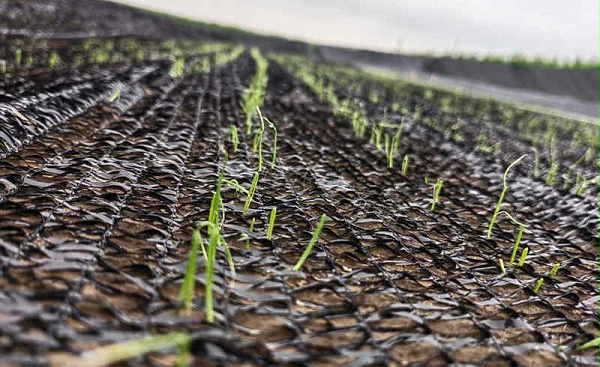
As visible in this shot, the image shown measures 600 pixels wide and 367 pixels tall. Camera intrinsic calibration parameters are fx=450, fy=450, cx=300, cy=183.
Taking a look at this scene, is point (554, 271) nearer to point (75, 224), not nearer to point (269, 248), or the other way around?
Answer: point (269, 248)

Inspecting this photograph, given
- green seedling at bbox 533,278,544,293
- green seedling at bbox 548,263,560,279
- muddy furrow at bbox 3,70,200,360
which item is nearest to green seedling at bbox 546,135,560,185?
green seedling at bbox 548,263,560,279

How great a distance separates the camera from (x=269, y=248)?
3.76 feet

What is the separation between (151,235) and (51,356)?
47 centimetres

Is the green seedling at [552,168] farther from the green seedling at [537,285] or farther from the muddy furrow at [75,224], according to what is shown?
the muddy furrow at [75,224]

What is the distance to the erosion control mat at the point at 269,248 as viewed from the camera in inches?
31.2

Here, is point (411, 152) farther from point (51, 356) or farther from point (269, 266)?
point (51, 356)

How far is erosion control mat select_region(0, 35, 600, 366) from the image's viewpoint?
0.79 meters

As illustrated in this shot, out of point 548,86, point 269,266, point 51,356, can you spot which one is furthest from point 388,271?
point 548,86

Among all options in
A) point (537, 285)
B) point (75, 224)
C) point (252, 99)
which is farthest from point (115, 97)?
point (537, 285)

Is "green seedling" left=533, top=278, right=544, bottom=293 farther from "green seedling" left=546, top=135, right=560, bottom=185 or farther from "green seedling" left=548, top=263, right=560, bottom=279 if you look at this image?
"green seedling" left=546, top=135, right=560, bottom=185

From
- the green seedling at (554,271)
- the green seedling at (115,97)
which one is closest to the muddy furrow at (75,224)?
the green seedling at (115,97)

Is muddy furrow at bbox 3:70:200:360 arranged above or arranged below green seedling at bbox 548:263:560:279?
above

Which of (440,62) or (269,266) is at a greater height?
(440,62)

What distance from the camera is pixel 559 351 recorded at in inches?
37.1
